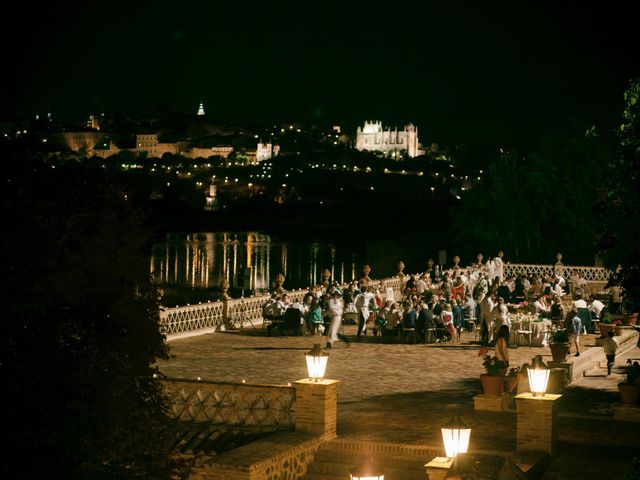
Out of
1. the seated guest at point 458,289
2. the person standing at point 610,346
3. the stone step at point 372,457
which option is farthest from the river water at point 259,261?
the stone step at point 372,457

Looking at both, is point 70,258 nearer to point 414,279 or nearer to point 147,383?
point 147,383

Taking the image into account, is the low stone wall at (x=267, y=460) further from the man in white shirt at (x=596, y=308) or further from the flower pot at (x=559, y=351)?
the man in white shirt at (x=596, y=308)

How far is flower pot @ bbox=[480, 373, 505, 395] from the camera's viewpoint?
18.1m

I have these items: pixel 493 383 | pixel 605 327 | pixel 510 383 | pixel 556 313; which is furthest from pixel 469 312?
pixel 493 383

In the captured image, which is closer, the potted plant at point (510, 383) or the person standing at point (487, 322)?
the potted plant at point (510, 383)

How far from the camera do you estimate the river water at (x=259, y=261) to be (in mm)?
80375

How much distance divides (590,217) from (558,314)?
3042cm

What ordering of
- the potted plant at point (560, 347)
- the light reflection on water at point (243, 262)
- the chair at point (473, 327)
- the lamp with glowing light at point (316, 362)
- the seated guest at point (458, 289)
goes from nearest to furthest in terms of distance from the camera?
the lamp with glowing light at point (316, 362)
the potted plant at point (560, 347)
the chair at point (473, 327)
the seated guest at point (458, 289)
the light reflection on water at point (243, 262)

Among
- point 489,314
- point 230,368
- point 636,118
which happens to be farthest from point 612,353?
point 230,368

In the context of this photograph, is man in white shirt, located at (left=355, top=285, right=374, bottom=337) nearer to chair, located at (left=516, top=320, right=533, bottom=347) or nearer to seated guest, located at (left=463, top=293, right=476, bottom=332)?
seated guest, located at (left=463, top=293, right=476, bottom=332)

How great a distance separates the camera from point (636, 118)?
16797mm

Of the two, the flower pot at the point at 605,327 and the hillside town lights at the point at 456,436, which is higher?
the flower pot at the point at 605,327

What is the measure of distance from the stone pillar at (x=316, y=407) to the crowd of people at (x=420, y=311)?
8.96m

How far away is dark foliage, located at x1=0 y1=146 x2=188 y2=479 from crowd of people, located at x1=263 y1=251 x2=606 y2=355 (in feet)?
40.3
